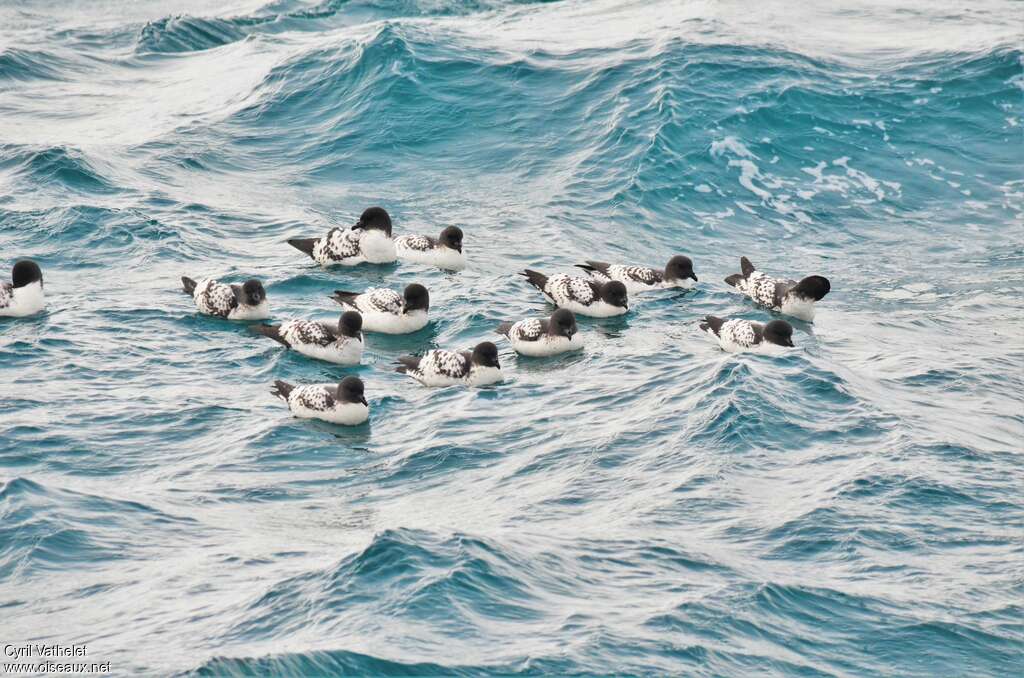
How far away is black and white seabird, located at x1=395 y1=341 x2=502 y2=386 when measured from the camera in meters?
19.1

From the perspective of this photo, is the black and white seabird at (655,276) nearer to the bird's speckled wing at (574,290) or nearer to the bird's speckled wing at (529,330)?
the bird's speckled wing at (574,290)

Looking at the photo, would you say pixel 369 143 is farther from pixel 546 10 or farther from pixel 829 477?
pixel 829 477

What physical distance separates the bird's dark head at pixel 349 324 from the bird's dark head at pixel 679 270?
576 centimetres

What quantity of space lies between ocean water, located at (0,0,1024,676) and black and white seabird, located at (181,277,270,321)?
23 cm

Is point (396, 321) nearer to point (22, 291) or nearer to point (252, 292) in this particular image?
point (252, 292)

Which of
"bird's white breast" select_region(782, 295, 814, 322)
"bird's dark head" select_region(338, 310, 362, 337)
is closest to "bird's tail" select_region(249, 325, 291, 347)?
A: "bird's dark head" select_region(338, 310, 362, 337)

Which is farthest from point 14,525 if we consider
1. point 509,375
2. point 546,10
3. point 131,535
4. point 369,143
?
point 546,10

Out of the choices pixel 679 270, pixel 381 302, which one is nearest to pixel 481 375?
pixel 381 302

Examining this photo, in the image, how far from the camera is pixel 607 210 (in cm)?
2756

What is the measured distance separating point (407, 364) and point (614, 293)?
3903mm

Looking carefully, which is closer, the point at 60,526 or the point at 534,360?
the point at 60,526

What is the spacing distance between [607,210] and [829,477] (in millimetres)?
12415

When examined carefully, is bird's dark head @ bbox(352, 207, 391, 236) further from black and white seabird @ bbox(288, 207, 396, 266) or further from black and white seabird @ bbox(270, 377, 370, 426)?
black and white seabird @ bbox(270, 377, 370, 426)

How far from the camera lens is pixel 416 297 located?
843 inches
